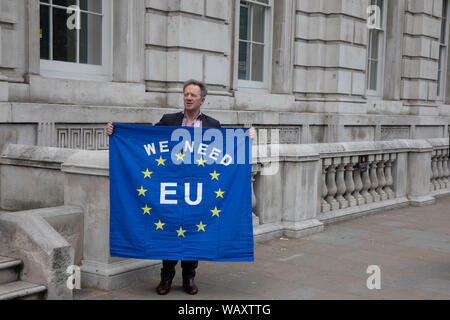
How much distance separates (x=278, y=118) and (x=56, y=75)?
5.44 m

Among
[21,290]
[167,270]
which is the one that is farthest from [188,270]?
[21,290]

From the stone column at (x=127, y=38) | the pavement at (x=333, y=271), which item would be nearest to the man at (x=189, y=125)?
the pavement at (x=333, y=271)

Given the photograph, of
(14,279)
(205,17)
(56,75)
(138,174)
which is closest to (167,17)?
(205,17)

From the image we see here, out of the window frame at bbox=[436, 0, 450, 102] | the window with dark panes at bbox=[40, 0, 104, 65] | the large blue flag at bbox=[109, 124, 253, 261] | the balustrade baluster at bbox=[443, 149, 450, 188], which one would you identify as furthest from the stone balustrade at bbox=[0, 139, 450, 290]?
the window frame at bbox=[436, 0, 450, 102]

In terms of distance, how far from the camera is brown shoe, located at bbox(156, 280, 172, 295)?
18.1 feet

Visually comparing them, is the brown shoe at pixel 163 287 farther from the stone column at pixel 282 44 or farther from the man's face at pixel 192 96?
the stone column at pixel 282 44

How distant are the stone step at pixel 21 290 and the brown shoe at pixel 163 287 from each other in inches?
40.9

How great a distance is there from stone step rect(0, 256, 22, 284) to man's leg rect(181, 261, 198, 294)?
4.96 ft

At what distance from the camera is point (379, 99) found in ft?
54.2

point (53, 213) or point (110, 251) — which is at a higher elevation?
point (53, 213)

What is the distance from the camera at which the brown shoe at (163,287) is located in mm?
5512

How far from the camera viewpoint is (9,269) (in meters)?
5.23
